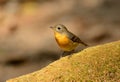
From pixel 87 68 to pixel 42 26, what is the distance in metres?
7.24

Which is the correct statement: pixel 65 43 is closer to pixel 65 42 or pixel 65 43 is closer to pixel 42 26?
pixel 65 42

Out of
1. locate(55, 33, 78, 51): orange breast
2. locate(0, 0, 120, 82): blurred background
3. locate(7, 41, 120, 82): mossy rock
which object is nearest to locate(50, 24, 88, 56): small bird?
locate(55, 33, 78, 51): orange breast

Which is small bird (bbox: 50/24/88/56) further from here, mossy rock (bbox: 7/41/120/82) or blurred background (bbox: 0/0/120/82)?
blurred background (bbox: 0/0/120/82)

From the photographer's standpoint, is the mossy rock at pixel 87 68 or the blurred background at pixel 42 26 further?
the blurred background at pixel 42 26

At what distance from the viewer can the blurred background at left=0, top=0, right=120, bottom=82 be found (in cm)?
1080

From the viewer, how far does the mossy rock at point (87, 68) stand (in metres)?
4.74

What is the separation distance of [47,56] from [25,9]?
2470 mm

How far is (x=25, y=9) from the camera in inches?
504

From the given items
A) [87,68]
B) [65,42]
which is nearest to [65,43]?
[65,42]

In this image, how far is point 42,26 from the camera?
1205 centimetres

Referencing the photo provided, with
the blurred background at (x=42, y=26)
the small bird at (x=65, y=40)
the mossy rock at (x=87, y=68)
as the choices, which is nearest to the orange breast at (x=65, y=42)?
the small bird at (x=65, y=40)

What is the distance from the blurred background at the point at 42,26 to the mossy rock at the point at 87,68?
16.8ft

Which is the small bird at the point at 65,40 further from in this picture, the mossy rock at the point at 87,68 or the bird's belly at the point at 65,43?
the mossy rock at the point at 87,68

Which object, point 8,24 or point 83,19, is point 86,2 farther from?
point 8,24
